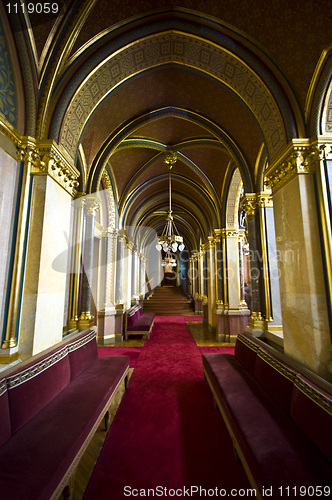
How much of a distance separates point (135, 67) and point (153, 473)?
4.76m

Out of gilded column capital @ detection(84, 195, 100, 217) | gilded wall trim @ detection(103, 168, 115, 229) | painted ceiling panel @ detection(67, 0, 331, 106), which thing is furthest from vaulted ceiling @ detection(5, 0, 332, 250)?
gilded wall trim @ detection(103, 168, 115, 229)

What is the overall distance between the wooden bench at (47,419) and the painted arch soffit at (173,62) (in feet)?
8.58

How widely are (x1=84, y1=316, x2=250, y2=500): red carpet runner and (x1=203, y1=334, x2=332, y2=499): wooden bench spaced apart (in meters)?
0.27

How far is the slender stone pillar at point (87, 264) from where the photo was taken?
4375 mm

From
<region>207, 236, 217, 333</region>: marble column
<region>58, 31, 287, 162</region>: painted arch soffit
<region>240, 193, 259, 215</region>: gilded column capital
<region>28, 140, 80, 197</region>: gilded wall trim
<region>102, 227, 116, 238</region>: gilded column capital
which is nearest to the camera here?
<region>28, 140, 80, 197</region>: gilded wall trim

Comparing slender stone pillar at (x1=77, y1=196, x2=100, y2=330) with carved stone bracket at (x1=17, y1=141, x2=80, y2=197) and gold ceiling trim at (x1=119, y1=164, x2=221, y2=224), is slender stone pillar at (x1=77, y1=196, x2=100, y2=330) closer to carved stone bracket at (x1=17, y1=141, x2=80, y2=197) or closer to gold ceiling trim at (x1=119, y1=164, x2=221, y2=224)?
carved stone bracket at (x1=17, y1=141, x2=80, y2=197)

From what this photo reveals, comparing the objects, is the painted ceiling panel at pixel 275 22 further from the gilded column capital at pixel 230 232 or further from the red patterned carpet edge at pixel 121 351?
the red patterned carpet edge at pixel 121 351

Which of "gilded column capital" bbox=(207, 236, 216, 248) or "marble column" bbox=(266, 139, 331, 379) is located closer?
"marble column" bbox=(266, 139, 331, 379)

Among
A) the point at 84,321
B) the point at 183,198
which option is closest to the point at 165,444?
the point at 84,321

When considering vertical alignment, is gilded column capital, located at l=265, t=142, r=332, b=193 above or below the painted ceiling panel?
below

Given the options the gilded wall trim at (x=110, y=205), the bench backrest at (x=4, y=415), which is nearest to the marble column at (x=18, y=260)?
the bench backrest at (x=4, y=415)

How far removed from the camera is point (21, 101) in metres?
2.52

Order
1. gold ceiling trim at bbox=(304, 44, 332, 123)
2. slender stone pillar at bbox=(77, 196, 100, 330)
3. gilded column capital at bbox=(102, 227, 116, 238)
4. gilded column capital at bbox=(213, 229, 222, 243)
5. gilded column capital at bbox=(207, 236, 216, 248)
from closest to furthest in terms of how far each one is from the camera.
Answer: gold ceiling trim at bbox=(304, 44, 332, 123) → slender stone pillar at bbox=(77, 196, 100, 330) → gilded column capital at bbox=(102, 227, 116, 238) → gilded column capital at bbox=(213, 229, 222, 243) → gilded column capital at bbox=(207, 236, 216, 248)

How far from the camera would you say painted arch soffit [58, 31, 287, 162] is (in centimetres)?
295
